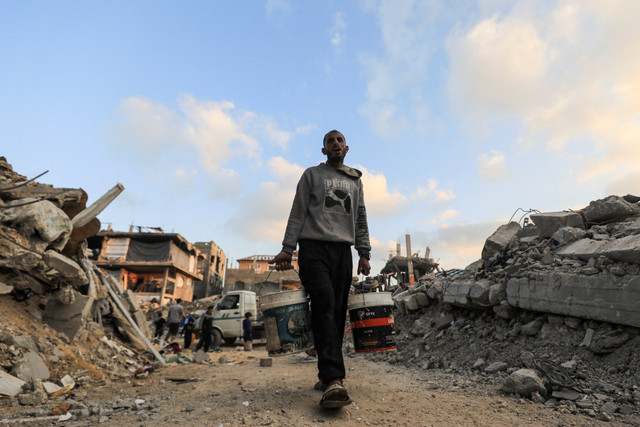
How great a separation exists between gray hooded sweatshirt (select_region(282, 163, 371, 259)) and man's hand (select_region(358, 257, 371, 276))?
1.30 ft

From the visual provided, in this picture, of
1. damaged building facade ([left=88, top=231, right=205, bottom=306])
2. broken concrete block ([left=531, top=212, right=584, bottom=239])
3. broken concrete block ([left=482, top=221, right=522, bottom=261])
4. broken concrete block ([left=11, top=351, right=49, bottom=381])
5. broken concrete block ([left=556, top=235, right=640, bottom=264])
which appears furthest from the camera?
damaged building facade ([left=88, top=231, right=205, bottom=306])

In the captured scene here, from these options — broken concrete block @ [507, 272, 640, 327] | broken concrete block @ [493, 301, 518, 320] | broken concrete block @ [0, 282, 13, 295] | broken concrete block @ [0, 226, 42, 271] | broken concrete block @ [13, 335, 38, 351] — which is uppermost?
broken concrete block @ [0, 226, 42, 271]

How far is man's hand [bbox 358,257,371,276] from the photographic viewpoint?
3.21 meters

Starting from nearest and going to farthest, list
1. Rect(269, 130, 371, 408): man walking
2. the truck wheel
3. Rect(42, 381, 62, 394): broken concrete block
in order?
Rect(269, 130, 371, 408): man walking → Rect(42, 381, 62, 394): broken concrete block → the truck wheel

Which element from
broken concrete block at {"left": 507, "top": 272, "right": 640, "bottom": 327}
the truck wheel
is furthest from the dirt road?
the truck wheel

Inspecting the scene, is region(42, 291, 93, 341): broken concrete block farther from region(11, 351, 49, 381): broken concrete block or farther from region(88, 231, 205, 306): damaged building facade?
region(88, 231, 205, 306): damaged building facade

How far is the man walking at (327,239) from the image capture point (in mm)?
2496

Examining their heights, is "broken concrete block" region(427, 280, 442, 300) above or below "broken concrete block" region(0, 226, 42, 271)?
below

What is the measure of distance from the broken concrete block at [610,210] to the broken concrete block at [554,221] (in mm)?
187

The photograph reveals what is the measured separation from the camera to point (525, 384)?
109 inches

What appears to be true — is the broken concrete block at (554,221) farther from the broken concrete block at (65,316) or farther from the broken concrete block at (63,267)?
the broken concrete block at (65,316)

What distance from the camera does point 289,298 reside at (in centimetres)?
270

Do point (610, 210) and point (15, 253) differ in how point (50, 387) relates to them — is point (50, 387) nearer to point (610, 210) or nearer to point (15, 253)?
point (15, 253)

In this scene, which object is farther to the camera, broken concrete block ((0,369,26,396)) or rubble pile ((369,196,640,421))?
broken concrete block ((0,369,26,396))
